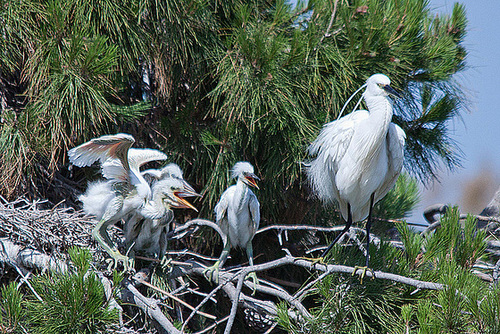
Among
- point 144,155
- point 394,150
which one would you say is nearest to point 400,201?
point 394,150

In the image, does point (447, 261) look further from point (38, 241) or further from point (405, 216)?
point (405, 216)

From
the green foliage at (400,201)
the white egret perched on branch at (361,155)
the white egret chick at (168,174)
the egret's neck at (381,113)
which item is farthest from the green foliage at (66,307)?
the green foliage at (400,201)

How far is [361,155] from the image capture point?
6.05 feet

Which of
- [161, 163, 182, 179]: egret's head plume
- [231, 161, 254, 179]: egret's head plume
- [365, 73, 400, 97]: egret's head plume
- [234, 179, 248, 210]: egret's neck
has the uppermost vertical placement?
[365, 73, 400, 97]: egret's head plume

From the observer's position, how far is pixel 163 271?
2.02m

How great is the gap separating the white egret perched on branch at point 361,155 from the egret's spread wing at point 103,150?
0.63 meters

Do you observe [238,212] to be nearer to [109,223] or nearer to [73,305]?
A: [109,223]

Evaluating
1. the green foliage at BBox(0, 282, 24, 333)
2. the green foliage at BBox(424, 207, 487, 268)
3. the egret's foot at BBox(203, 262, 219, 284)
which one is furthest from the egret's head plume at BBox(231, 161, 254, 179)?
the green foliage at BBox(0, 282, 24, 333)

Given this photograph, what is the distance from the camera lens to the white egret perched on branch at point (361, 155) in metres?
1.79

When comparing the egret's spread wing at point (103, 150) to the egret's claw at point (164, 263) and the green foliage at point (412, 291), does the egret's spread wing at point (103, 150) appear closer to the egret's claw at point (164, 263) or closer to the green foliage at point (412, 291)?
the egret's claw at point (164, 263)

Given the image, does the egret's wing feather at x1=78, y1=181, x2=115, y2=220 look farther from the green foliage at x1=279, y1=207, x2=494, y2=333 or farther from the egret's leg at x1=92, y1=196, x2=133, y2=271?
the green foliage at x1=279, y1=207, x2=494, y2=333

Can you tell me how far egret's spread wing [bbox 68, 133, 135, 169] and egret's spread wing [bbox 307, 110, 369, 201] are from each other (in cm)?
63

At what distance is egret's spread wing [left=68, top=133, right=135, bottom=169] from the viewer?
5.64ft

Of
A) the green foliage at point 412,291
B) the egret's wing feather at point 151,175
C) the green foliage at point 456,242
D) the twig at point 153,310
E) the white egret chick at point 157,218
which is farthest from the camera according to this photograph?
the egret's wing feather at point 151,175
